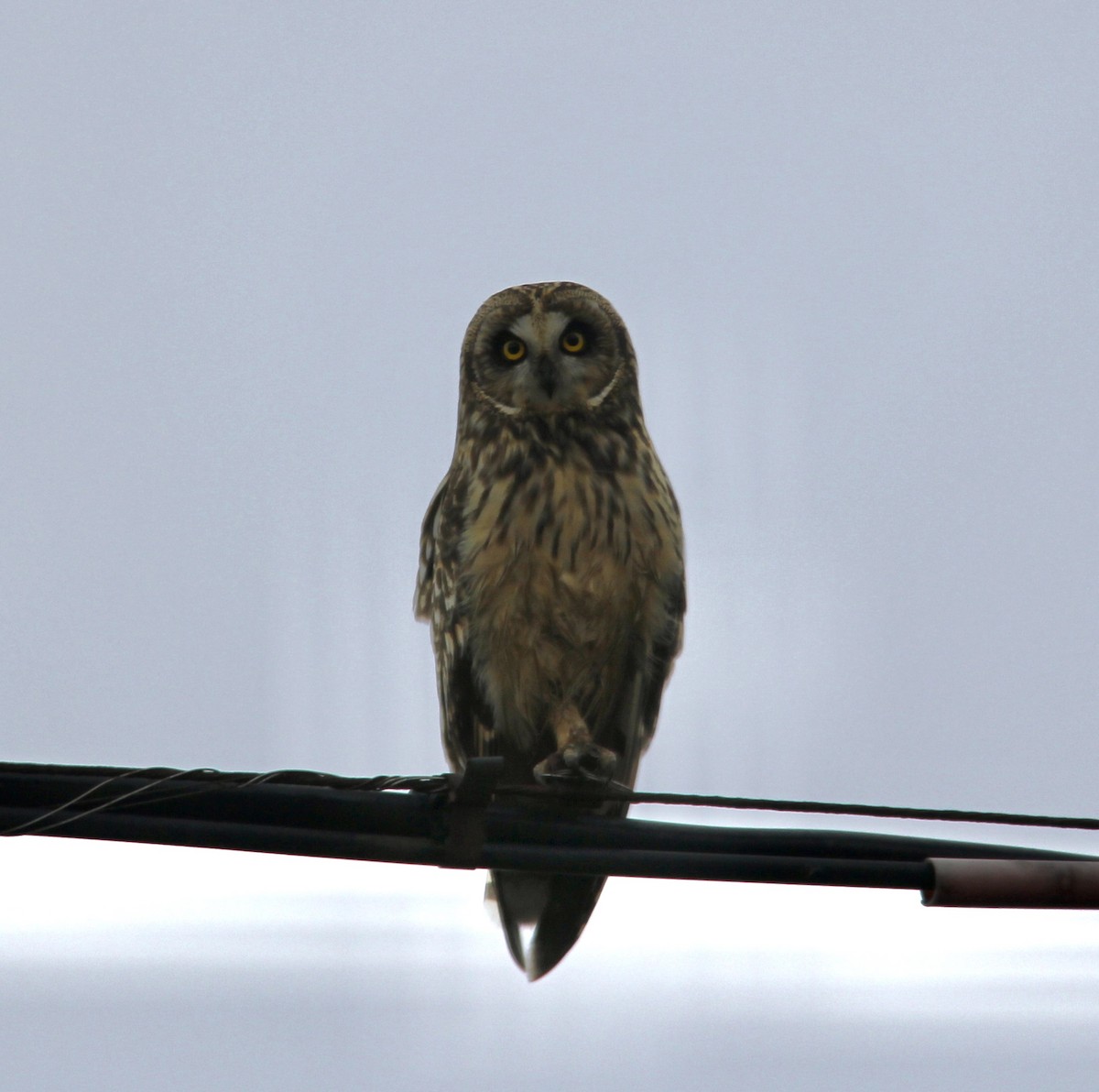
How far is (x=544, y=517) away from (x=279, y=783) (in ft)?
7.62

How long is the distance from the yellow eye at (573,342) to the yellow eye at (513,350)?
0.14 m

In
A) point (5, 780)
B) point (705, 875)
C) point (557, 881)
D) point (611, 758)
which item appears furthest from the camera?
point (557, 881)

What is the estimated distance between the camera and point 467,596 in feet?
17.1

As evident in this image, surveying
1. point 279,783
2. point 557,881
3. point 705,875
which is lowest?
point 557,881

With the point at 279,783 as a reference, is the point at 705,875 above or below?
below

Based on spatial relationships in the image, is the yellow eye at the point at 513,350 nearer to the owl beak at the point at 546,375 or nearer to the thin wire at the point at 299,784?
the owl beak at the point at 546,375

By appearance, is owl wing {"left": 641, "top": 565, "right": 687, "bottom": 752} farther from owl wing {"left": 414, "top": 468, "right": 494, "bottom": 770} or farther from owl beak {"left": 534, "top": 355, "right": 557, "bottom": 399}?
owl beak {"left": 534, "top": 355, "right": 557, "bottom": 399}

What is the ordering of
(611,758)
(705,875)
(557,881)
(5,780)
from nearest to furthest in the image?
(5,780), (705,875), (611,758), (557,881)

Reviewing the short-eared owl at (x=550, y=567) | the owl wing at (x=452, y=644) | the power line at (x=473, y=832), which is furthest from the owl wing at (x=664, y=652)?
the power line at (x=473, y=832)

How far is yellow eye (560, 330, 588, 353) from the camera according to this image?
5719mm

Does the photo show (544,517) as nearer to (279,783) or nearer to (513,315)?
(513,315)

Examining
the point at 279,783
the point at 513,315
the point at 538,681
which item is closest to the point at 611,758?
the point at 538,681

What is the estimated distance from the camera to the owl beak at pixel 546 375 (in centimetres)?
560

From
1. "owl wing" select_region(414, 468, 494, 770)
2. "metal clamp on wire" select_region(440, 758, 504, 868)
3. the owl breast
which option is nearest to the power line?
"metal clamp on wire" select_region(440, 758, 504, 868)
